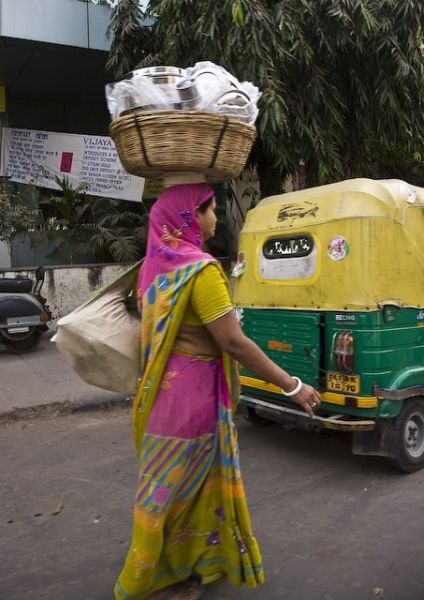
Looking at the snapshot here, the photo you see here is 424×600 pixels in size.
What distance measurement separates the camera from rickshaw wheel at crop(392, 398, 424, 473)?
3992mm

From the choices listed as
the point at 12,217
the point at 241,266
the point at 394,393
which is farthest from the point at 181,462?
the point at 12,217

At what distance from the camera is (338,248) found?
4.00 metres

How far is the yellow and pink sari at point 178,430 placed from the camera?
7.30 ft

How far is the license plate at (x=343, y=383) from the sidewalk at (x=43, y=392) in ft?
9.05

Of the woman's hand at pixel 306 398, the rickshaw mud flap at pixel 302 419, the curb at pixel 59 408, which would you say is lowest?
the curb at pixel 59 408

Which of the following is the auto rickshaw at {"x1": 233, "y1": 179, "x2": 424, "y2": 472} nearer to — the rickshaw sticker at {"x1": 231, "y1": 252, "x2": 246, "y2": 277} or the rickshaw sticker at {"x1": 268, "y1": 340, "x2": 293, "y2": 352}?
the rickshaw sticker at {"x1": 268, "y1": 340, "x2": 293, "y2": 352}

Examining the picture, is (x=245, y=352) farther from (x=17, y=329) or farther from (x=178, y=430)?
(x=17, y=329)

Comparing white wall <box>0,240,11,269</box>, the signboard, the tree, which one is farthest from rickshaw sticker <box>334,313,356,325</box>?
white wall <box>0,240,11,269</box>

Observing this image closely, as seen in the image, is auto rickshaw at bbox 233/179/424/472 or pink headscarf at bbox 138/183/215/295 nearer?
pink headscarf at bbox 138/183/215/295

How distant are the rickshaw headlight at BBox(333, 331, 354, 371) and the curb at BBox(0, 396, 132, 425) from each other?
2.85m

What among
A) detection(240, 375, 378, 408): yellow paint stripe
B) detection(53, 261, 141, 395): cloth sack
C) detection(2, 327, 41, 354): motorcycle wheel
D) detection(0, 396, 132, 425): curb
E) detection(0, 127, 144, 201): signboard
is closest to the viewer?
detection(53, 261, 141, 395): cloth sack

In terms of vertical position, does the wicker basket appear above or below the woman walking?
above

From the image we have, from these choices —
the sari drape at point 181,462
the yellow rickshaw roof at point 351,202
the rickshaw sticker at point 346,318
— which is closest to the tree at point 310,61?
the yellow rickshaw roof at point 351,202

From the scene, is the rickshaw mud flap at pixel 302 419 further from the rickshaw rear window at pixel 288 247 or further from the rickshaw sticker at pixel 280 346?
the rickshaw rear window at pixel 288 247
